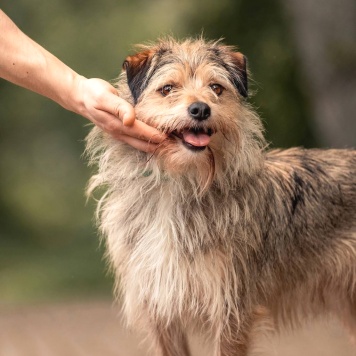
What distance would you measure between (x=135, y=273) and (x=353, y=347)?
2.43 meters

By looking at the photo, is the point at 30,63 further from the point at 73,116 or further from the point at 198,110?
the point at 73,116

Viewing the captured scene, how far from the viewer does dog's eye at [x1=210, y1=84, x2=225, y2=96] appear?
196 inches

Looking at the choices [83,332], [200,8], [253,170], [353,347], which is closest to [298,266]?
[253,170]

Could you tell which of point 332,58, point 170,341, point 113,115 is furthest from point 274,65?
point 113,115

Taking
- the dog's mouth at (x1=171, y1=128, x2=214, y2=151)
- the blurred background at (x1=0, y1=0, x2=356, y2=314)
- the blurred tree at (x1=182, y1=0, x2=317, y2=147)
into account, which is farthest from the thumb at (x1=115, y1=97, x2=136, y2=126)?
the blurred tree at (x1=182, y1=0, x2=317, y2=147)

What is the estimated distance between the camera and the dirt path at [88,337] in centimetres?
844

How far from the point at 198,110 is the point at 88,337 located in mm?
5268

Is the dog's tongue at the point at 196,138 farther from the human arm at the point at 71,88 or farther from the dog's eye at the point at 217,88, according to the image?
the dog's eye at the point at 217,88

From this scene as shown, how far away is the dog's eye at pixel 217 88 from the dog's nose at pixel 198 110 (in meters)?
0.41

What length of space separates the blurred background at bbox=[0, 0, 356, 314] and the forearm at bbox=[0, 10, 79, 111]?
17.5 feet

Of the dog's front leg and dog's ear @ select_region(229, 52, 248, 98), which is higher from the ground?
dog's ear @ select_region(229, 52, 248, 98)

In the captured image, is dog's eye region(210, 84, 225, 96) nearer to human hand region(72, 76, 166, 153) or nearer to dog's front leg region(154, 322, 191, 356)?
human hand region(72, 76, 166, 153)

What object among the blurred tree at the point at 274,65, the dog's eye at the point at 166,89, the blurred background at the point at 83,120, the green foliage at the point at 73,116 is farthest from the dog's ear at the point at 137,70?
the blurred tree at the point at 274,65

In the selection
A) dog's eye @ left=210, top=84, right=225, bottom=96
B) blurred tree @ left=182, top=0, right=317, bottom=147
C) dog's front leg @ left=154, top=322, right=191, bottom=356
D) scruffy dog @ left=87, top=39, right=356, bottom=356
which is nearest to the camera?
scruffy dog @ left=87, top=39, right=356, bottom=356
